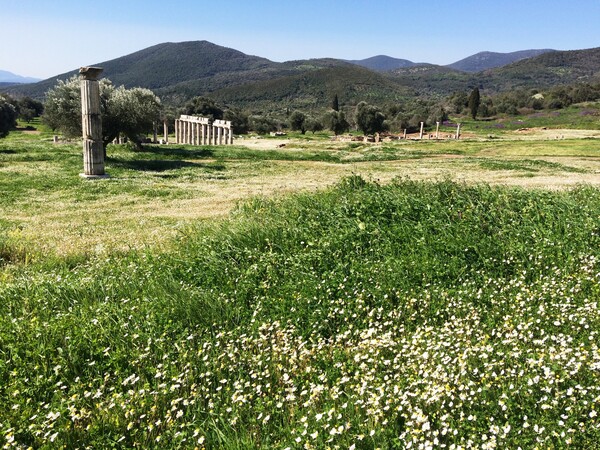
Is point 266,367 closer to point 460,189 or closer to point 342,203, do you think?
point 342,203

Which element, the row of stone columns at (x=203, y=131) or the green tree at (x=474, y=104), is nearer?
the row of stone columns at (x=203, y=131)

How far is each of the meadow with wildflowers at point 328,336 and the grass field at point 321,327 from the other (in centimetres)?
3

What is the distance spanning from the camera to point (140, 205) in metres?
17.4

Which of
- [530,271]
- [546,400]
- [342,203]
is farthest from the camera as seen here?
[342,203]

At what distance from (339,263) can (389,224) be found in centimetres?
230

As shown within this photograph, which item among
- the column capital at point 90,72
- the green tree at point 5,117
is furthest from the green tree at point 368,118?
the column capital at point 90,72

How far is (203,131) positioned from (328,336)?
Result: 160ft

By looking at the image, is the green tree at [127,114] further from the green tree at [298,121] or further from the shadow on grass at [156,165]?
the green tree at [298,121]

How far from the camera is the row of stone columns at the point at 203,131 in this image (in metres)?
49.7

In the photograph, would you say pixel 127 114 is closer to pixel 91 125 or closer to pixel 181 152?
pixel 91 125

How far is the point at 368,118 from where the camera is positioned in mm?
71875

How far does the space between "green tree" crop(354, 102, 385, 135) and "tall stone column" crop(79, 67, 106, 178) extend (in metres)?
53.4

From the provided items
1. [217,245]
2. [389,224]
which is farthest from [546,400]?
[217,245]

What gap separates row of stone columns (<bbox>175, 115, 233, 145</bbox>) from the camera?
49.7 metres
